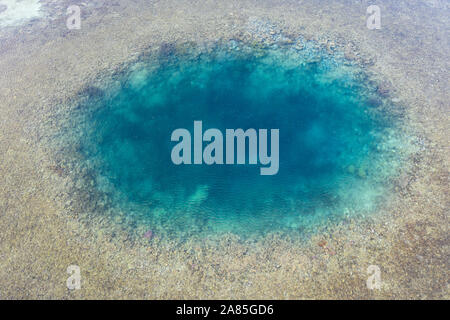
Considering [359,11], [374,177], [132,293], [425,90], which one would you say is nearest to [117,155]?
[132,293]

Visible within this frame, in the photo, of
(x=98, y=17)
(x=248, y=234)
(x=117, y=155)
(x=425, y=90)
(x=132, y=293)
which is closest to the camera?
(x=132, y=293)

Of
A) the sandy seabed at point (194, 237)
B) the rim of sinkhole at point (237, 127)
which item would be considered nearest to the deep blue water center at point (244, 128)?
the rim of sinkhole at point (237, 127)

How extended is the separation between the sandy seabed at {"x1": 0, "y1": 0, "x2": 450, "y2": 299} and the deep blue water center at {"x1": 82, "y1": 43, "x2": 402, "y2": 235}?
2.86 ft

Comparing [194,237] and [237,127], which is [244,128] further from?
[194,237]

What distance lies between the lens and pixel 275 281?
941cm

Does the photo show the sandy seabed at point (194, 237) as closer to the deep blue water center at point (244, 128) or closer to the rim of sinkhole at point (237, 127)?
the rim of sinkhole at point (237, 127)

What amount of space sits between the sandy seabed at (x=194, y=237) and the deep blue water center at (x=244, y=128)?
872mm

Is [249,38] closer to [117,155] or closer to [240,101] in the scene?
[240,101]

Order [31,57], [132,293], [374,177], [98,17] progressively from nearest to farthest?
[132,293]
[374,177]
[31,57]
[98,17]

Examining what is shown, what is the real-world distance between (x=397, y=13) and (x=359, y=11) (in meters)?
2.31

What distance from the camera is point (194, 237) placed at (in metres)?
10.6

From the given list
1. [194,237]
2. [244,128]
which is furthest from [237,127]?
[194,237]

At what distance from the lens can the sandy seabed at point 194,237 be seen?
9359 millimetres

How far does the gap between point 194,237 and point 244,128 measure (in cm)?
561
